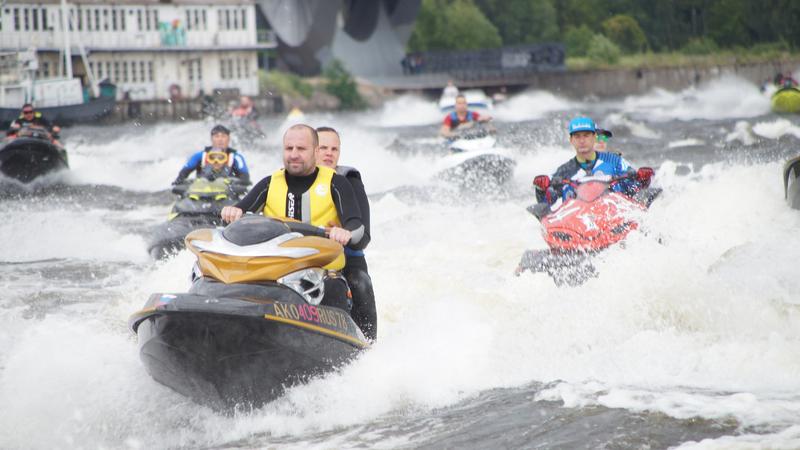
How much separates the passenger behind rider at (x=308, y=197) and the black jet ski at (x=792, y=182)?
25.3ft

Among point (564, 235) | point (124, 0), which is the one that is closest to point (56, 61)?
point (124, 0)

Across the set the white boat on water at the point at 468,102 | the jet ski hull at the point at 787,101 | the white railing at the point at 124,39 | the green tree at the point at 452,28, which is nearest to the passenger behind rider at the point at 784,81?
the jet ski hull at the point at 787,101

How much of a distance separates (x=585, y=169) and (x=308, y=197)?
345 cm

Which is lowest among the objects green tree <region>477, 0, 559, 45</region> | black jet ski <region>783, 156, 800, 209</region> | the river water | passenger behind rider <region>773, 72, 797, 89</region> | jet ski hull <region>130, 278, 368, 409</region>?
the river water

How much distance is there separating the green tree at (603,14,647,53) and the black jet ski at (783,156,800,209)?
4530cm

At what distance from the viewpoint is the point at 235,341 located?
5.86 meters

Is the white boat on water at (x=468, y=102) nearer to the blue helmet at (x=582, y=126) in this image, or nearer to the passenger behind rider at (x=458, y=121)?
the passenger behind rider at (x=458, y=121)

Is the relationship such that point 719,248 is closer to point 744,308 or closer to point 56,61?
point 744,308

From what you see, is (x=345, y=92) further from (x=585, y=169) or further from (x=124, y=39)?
(x=585, y=169)

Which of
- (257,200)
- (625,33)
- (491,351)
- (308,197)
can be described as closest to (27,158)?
(257,200)

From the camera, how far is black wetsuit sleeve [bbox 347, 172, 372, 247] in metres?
6.67

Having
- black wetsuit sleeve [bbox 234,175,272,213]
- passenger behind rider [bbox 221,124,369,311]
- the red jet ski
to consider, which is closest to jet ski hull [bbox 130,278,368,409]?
passenger behind rider [bbox 221,124,369,311]

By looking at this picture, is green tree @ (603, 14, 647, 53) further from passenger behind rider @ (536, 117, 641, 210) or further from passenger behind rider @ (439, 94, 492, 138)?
passenger behind rider @ (536, 117, 641, 210)

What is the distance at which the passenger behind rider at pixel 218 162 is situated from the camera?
12.7m
